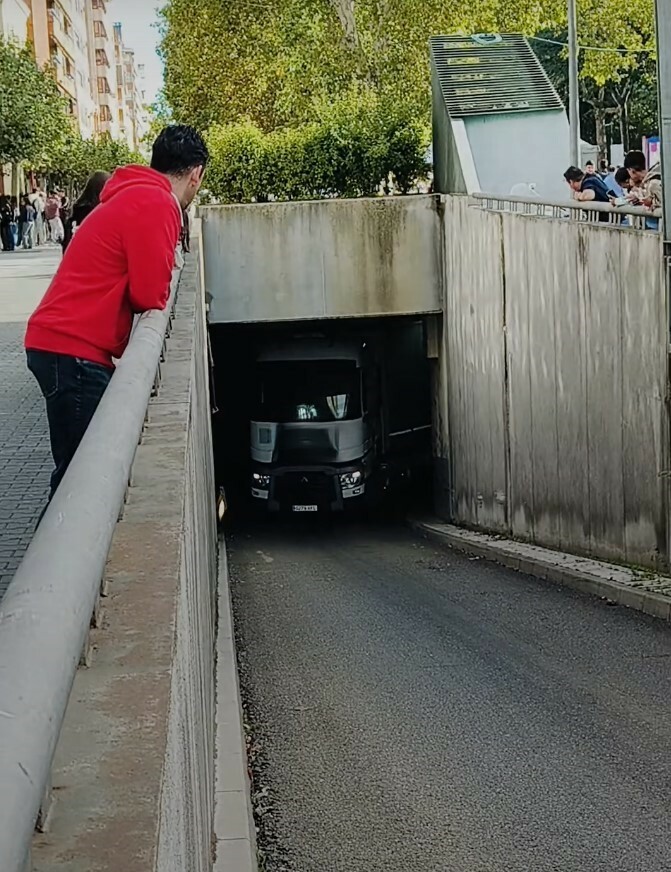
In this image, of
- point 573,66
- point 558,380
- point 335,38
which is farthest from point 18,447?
point 573,66

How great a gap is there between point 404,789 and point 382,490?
1922 centimetres

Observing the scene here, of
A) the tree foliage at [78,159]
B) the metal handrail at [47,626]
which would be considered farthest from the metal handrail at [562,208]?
the tree foliage at [78,159]

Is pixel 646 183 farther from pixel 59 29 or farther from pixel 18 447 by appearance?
pixel 59 29

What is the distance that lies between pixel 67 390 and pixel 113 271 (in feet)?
1.74

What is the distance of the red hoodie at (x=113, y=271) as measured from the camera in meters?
5.08

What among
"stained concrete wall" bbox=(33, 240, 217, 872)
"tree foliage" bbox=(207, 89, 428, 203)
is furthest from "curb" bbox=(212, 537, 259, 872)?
"tree foliage" bbox=(207, 89, 428, 203)

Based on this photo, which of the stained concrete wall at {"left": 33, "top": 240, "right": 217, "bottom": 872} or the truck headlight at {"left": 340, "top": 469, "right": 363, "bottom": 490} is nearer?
the stained concrete wall at {"left": 33, "top": 240, "right": 217, "bottom": 872}

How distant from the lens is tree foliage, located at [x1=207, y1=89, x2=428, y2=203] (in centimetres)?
2695

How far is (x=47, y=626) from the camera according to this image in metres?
1.46

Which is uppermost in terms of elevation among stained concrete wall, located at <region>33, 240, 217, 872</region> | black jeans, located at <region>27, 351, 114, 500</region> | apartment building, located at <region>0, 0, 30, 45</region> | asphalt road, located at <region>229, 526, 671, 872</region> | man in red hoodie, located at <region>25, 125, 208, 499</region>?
apartment building, located at <region>0, 0, 30, 45</region>

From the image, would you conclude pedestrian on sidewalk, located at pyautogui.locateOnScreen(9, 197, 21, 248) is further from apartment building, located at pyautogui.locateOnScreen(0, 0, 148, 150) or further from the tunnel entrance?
the tunnel entrance

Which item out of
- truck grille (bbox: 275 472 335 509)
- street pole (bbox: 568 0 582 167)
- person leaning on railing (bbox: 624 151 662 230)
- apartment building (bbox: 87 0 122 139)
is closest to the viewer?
person leaning on railing (bbox: 624 151 662 230)

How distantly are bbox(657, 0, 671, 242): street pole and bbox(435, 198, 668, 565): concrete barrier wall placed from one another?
50 centimetres

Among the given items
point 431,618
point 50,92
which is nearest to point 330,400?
point 431,618
